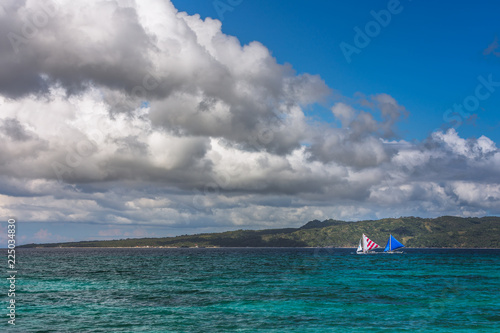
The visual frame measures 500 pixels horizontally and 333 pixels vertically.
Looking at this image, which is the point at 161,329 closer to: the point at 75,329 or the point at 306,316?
the point at 75,329

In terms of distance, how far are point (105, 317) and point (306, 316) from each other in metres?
24.0

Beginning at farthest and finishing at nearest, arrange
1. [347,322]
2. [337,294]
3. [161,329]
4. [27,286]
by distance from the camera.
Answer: [27,286], [337,294], [347,322], [161,329]

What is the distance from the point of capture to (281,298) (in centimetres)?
6262

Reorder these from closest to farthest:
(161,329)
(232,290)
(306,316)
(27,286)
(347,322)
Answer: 1. (161,329)
2. (347,322)
3. (306,316)
4. (232,290)
5. (27,286)

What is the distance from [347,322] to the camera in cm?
4572

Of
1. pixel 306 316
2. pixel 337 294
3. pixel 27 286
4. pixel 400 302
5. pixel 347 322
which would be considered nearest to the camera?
pixel 347 322

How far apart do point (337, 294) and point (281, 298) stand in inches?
428

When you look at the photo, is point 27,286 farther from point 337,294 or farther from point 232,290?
point 337,294

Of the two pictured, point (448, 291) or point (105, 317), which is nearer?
point (105, 317)

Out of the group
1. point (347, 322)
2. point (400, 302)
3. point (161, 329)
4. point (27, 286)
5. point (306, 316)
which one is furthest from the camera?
point (27, 286)

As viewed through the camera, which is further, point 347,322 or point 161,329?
point 347,322

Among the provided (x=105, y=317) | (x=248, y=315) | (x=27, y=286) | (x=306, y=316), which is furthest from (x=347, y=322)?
(x=27, y=286)

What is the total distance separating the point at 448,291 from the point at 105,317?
58254 millimetres

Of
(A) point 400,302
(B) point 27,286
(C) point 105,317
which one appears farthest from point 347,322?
(B) point 27,286
